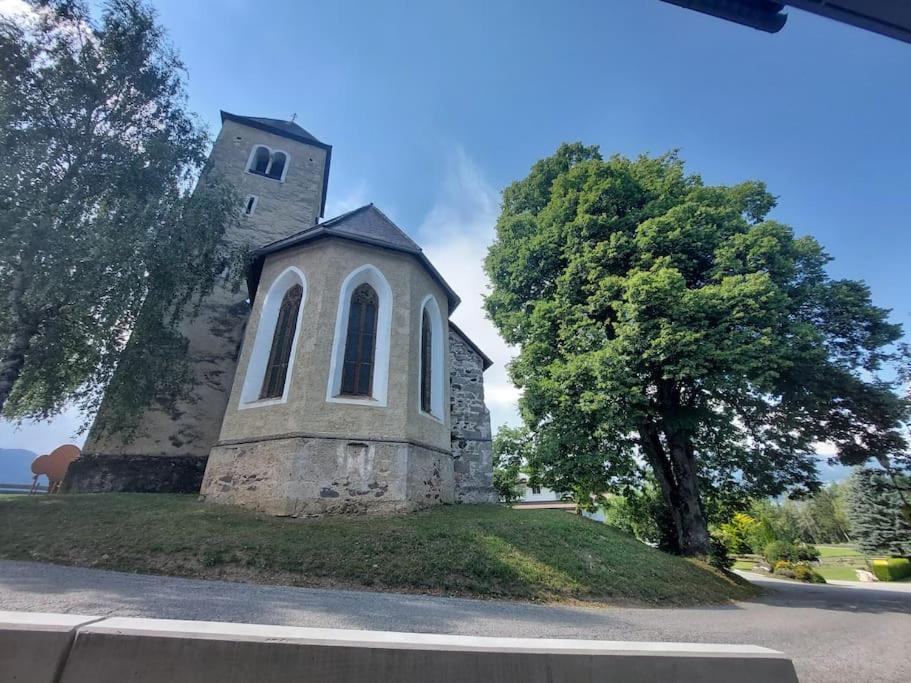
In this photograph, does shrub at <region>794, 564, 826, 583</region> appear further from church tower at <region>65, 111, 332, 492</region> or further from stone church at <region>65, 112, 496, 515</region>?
church tower at <region>65, 111, 332, 492</region>

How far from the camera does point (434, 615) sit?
470cm

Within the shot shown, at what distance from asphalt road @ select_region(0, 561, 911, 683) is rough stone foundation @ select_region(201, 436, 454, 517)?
2928 mm

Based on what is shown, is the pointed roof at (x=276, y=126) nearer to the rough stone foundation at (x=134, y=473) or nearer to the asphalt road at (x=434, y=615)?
the rough stone foundation at (x=134, y=473)

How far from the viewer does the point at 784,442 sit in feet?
42.0

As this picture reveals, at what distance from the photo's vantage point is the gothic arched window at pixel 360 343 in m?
10.0

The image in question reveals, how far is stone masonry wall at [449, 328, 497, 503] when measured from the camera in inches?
533

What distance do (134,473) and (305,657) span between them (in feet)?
41.6

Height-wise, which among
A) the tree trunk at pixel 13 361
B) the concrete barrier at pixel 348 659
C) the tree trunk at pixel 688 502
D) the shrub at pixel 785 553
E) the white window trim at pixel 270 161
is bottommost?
the shrub at pixel 785 553

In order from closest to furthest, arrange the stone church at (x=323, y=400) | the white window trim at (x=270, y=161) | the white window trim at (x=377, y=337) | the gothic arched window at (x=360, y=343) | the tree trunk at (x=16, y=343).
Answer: the stone church at (x=323, y=400)
the tree trunk at (x=16, y=343)
the white window trim at (x=377, y=337)
the gothic arched window at (x=360, y=343)
the white window trim at (x=270, y=161)

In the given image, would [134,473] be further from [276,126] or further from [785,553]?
[785,553]

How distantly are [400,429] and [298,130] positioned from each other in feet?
70.1

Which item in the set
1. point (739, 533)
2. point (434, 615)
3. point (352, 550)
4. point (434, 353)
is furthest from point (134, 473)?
point (739, 533)

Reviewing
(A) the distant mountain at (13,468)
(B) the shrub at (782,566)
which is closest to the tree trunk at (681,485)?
(B) the shrub at (782,566)

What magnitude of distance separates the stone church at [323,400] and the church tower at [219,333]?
0.05 m
